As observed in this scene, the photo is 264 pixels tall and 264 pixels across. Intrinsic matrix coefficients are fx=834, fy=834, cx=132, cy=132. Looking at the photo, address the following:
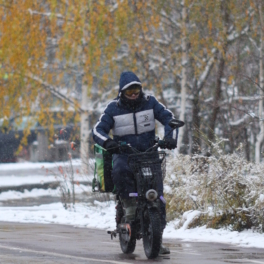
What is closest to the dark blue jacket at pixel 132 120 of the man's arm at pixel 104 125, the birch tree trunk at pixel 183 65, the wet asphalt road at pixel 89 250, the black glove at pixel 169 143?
the man's arm at pixel 104 125

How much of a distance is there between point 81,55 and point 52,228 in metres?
11.1

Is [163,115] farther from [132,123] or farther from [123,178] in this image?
[123,178]

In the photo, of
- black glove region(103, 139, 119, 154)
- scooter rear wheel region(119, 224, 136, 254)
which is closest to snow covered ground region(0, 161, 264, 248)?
scooter rear wheel region(119, 224, 136, 254)

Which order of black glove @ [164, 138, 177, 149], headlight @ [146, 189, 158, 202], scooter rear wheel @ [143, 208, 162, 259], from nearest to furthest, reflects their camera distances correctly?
scooter rear wheel @ [143, 208, 162, 259]
headlight @ [146, 189, 158, 202]
black glove @ [164, 138, 177, 149]

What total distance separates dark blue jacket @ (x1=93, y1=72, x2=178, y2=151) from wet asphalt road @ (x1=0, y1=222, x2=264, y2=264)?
1111mm

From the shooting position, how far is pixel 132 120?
8117 mm

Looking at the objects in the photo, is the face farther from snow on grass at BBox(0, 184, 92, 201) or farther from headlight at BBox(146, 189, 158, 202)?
snow on grass at BBox(0, 184, 92, 201)

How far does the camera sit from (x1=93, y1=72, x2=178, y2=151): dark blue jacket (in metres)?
8.10

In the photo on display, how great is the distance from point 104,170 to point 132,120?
23.1 inches

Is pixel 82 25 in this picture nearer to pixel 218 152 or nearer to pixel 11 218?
pixel 11 218

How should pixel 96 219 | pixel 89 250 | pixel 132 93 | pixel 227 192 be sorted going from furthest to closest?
1. pixel 96 219
2. pixel 227 192
3. pixel 89 250
4. pixel 132 93

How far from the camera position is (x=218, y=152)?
1059 cm

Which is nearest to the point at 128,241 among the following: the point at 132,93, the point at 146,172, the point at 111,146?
the point at 146,172

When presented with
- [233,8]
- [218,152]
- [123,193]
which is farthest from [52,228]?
[233,8]
